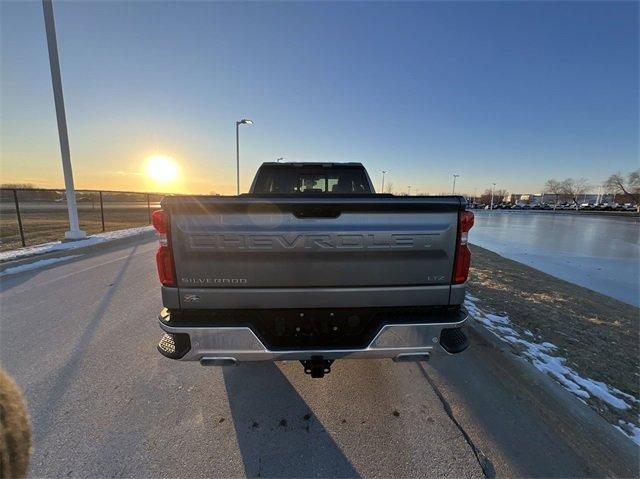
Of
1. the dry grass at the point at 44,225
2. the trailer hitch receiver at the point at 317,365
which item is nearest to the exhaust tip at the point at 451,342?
the trailer hitch receiver at the point at 317,365

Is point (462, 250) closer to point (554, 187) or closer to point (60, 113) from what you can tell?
point (60, 113)

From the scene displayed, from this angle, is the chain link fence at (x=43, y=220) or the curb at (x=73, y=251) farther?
the chain link fence at (x=43, y=220)

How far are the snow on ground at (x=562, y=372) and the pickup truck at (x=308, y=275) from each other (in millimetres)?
1546

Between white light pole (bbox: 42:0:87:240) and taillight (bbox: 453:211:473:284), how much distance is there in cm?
1221

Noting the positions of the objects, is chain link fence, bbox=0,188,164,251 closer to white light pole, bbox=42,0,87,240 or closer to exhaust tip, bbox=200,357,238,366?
white light pole, bbox=42,0,87,240

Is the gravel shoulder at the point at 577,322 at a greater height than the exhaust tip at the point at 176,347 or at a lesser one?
lesser

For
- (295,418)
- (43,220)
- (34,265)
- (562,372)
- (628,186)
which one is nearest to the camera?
(295,418)

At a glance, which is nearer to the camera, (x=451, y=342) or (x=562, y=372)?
(x=451, y=342)

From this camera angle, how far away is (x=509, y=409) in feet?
8.00

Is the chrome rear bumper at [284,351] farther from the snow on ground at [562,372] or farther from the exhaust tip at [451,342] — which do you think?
the snow on ground at [562,372]

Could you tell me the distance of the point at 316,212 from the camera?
2039mm

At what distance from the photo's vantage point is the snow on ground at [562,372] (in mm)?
2586

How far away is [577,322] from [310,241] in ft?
17.1

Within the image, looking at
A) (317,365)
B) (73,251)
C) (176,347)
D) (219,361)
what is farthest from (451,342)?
(73,251)
